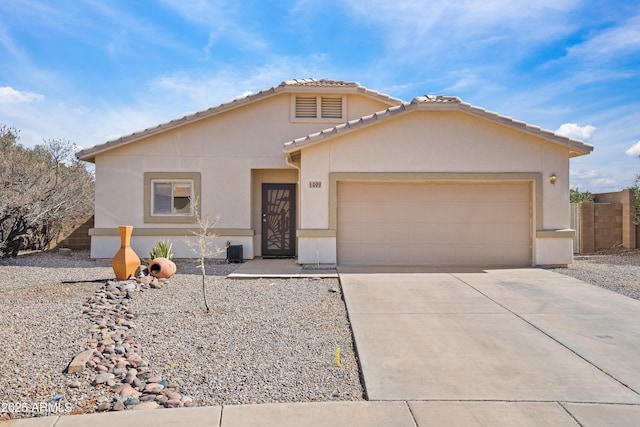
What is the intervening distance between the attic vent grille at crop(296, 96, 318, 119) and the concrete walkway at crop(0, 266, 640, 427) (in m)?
6.74

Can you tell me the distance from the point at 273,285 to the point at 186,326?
10.3 feet

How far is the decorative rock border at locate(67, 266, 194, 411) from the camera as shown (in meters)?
3.98

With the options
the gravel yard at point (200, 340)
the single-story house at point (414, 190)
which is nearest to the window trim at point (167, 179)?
the single-story house at point (414, 190)

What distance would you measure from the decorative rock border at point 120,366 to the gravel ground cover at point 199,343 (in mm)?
90

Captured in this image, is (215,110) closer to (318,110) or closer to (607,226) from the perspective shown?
(318,110)

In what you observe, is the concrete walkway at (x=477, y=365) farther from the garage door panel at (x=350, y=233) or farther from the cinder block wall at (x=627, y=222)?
the cinder block wall at (x=627, y=222)

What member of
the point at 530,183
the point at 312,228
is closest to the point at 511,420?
the point at 312,228

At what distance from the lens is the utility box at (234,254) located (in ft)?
40.7

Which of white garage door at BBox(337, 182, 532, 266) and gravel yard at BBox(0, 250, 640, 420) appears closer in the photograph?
gravel yard at BBox(0, 250, 640, 420)

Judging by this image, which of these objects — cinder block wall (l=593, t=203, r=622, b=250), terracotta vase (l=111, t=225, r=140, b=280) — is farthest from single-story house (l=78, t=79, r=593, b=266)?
Result: cinder block wall (l=593, t=203, r=622, b=250)

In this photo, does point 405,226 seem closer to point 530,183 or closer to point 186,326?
point 530,183

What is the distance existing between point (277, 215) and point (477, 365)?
9242 mm

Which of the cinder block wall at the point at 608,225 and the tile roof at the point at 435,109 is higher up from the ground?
the tile roof at the point at 435,109

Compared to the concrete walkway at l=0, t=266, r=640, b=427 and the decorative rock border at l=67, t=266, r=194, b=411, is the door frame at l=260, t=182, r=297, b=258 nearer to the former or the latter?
the concrete walkway at l=0, t=266, r=640, b=427
